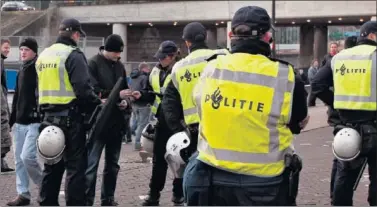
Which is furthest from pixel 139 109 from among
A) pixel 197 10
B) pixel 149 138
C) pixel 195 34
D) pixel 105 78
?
pixel 197 10

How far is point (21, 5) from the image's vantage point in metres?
59.0

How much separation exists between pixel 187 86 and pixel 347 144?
1636 mm

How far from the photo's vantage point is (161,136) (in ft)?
24.0

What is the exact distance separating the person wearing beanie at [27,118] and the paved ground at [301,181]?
29cm

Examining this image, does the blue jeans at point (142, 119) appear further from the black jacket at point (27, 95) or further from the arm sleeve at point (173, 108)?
the arm sleeve at point (173, 108)

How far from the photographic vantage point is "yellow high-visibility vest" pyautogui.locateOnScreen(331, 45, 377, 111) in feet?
18.3

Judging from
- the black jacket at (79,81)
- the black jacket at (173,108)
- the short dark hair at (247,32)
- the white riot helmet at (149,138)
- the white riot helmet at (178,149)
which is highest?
the short dark hair at (247,32)

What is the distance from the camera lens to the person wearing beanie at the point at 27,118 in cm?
738

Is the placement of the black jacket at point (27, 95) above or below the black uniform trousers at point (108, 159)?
above

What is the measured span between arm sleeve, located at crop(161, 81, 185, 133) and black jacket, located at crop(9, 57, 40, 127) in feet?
5.64

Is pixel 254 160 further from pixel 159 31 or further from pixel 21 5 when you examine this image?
pixel 21 5

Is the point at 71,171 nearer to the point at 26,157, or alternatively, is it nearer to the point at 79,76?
the point at 79,76

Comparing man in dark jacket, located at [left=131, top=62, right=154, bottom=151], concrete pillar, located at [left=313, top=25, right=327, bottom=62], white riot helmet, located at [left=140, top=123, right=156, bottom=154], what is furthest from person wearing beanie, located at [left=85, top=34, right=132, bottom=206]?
concrete pillar, located at [left=313, top=25, right=327, bottom=62]

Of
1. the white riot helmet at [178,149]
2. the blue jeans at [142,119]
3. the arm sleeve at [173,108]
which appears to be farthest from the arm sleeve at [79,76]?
the blue jeans at [142,119]
